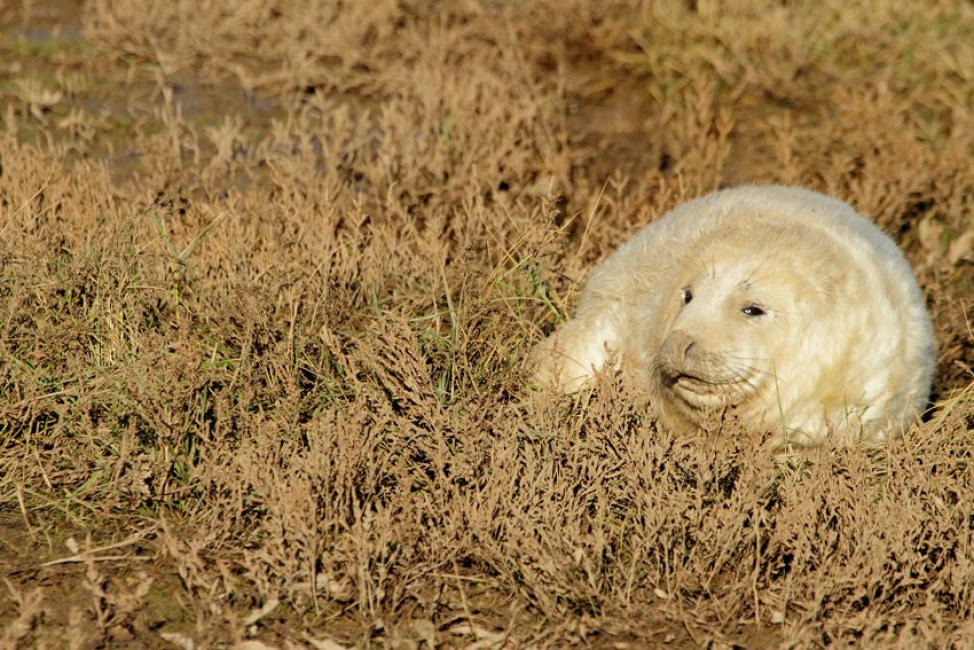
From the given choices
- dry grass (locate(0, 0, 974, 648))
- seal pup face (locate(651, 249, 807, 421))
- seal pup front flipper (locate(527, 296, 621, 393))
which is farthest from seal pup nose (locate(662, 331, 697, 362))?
seal pup front flipper (locate(527, 296, 621, 393))

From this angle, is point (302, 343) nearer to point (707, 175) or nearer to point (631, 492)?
point (631, 492)

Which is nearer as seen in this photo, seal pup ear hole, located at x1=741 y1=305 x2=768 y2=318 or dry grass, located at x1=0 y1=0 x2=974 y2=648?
dry grass, located at x1=0 y1=0 x2=974 y2=648

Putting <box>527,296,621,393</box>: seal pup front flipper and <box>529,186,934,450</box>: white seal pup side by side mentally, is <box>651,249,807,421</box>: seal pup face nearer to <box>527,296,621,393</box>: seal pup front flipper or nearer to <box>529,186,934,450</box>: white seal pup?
<box>529,186,934,450</box>: white seal pup

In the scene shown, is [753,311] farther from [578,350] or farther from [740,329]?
[578,350]

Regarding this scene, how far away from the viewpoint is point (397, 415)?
3928 mm

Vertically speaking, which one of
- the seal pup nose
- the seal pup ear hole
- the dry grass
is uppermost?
the seal pup ear hole

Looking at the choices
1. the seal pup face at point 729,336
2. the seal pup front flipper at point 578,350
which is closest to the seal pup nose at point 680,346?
the seal pup face at point 729,336

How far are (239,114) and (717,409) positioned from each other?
3.63 metres

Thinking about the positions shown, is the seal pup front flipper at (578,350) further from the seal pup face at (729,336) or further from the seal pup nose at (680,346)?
the seal pup nose at (680,346)

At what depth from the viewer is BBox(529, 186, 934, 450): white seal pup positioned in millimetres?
3922

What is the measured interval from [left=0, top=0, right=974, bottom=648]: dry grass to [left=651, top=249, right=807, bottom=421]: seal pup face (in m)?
0.17

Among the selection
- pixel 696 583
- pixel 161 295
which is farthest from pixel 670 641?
pixel 161 295

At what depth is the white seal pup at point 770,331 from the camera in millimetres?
3922

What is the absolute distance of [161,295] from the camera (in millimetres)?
4324
